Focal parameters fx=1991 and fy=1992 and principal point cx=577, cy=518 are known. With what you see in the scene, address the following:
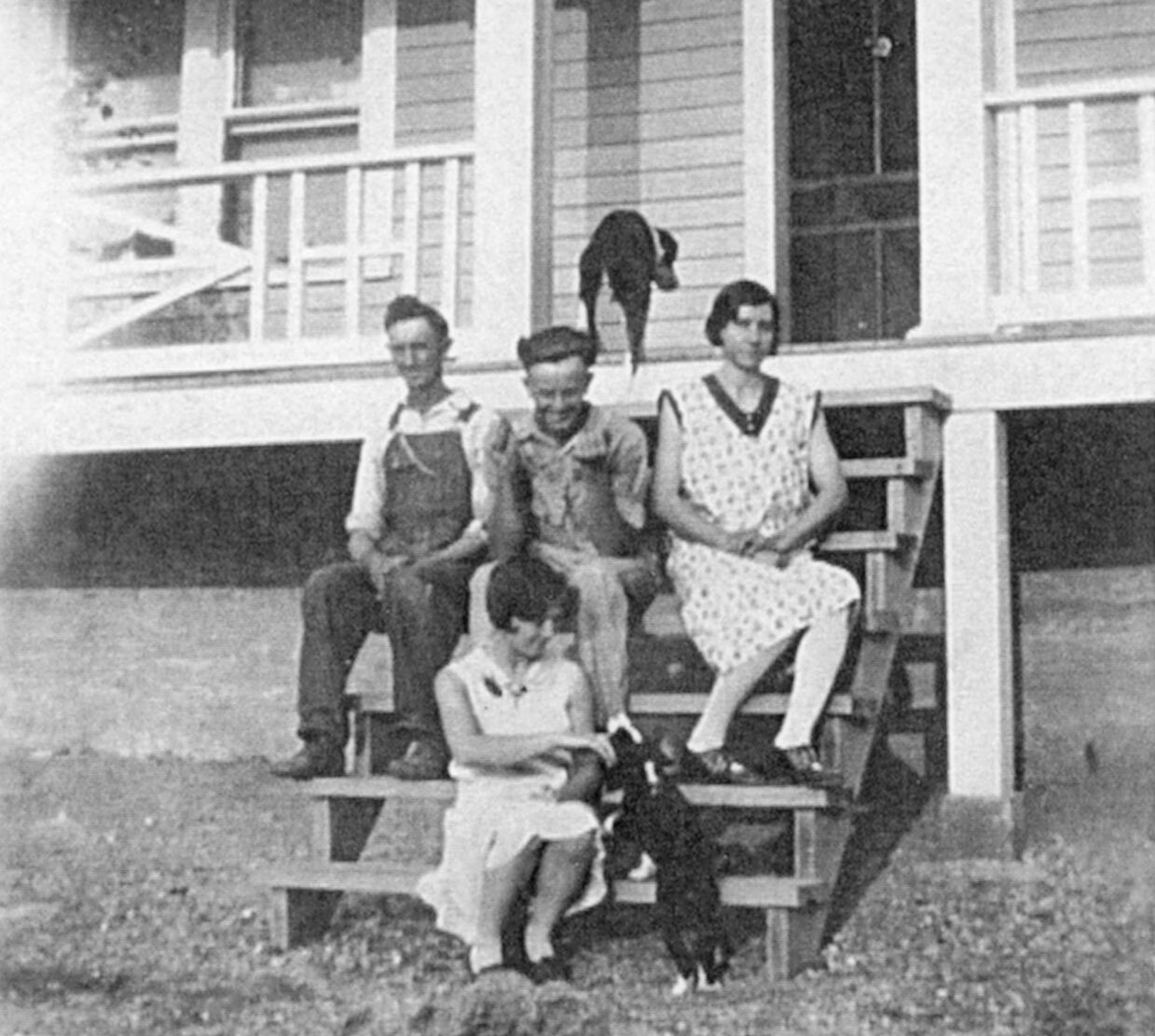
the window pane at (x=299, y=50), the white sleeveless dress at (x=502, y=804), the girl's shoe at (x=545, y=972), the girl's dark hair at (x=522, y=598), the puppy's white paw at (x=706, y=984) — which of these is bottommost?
the puppy's white paw at (x=706, y=984)

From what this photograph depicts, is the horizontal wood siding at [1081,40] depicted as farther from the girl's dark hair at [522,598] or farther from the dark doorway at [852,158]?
the girl's dark hair at [522,598]

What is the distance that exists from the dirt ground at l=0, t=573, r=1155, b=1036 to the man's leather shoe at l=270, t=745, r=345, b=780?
0.49m

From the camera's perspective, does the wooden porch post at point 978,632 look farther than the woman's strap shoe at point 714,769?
Yes

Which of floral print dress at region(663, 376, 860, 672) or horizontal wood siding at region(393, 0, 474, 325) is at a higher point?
horizontal wood siding at region(393, 0, 474, 325)

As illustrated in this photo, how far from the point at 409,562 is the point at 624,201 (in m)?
4.18

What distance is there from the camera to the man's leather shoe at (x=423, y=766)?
5.67 metres

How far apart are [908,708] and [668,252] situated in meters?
2.14

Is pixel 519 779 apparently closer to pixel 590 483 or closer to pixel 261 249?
pixel 590 483

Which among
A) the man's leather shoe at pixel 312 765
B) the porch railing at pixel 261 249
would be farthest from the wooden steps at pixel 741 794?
the porch railing at pixel 261 249

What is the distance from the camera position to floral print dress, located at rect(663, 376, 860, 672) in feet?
18.4

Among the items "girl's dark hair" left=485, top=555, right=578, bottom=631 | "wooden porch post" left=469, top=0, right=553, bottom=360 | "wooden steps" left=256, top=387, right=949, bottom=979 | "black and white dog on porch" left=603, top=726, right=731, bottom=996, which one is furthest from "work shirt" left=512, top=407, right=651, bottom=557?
"wooden porch post" left=469, top=0, right=553, bottom=360

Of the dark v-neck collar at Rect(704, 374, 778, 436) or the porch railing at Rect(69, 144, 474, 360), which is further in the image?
the porch railing at Rect(69, 144, 474, 360)

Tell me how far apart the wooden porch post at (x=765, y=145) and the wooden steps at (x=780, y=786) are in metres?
2.45

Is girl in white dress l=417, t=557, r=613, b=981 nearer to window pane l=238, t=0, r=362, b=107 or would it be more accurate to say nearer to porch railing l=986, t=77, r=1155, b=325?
porch railing l=986, t=77, r=1155, b=325
